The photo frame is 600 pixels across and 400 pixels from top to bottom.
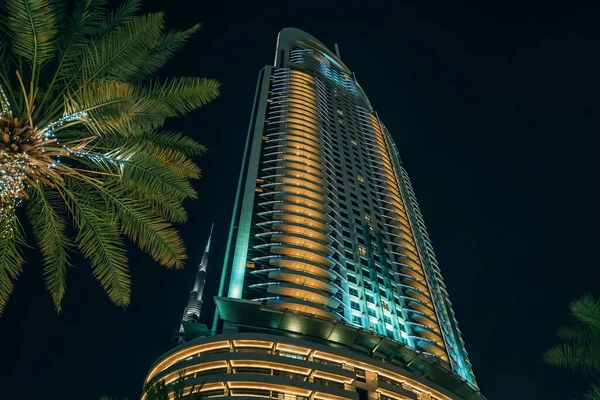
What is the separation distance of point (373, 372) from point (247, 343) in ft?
44.3

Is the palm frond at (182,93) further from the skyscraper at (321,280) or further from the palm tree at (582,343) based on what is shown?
the skyscraper at (321,280)

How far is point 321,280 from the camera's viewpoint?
51281 millimetres

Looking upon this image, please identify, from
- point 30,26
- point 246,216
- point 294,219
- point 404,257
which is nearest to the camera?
point 30,26

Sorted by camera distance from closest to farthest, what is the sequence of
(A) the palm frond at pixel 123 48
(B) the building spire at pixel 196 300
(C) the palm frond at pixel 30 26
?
(C) the palm frond at pixel 30 26 → (A) the palm frond at pixel 123 48 → (B) the building spire at pixel 196 300

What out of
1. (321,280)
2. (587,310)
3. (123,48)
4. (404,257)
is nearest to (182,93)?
(123,48)

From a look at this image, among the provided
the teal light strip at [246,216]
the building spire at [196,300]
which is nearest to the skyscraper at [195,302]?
the building spire at [196,300]

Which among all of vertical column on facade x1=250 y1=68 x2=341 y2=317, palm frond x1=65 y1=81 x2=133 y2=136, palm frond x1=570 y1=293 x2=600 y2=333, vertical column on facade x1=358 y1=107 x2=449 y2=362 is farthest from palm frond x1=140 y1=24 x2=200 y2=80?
vertical column on facade x1=358 y1=107 x2=449 y2=362

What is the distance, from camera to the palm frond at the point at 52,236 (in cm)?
1141

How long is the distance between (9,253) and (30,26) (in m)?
5.39

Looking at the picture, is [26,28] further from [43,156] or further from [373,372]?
[373,372]

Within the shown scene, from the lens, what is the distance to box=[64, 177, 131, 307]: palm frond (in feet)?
37.0

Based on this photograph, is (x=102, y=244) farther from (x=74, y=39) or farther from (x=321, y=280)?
(x=321, y=280)

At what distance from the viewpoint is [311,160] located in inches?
2680

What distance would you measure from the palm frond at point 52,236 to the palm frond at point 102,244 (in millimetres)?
490
